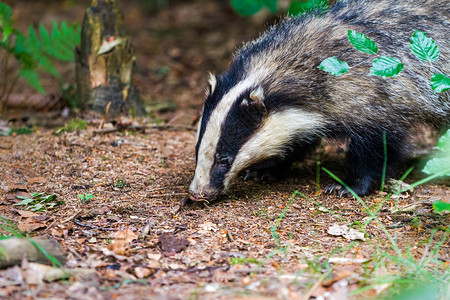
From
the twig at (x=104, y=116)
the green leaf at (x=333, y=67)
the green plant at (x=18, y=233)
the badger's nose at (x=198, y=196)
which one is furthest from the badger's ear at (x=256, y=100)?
the twig at (x=104, y=116)

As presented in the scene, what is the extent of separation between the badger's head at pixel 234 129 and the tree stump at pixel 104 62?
7.48ft

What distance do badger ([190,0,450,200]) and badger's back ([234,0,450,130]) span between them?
0.01 meters

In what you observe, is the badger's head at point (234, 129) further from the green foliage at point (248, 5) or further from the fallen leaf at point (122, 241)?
the green foliage at point (248, 5)

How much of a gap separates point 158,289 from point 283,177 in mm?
3025

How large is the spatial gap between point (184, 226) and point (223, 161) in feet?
2.89

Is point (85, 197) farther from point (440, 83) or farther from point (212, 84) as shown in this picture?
point (440, 83)

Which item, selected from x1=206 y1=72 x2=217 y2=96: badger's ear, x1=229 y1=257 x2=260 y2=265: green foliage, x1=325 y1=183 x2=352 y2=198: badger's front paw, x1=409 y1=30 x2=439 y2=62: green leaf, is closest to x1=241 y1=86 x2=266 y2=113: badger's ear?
x1=206 y1=72 x2=217 y2=96: badger's ear

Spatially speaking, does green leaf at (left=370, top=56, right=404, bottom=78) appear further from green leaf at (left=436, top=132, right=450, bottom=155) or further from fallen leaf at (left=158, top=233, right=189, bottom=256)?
fallen leaf at (left=158, top=233, right=189, bottom=256)

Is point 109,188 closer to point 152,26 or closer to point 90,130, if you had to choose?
point 90,130

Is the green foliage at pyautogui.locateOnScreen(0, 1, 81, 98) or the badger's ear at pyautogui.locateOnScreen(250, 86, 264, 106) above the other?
the green foliage at pyautogui.locateOnScreen(0, 1, 81, 98)

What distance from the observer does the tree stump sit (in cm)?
681

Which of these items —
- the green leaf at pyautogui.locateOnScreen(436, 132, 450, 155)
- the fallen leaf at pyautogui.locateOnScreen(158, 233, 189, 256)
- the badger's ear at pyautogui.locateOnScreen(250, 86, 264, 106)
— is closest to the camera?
the green leaf at pyautogui.locateOnScreen(436, 132, 450, 155)

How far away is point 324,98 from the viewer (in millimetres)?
5176

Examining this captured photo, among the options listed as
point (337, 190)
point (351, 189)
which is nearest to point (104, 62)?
point (337, 190)
